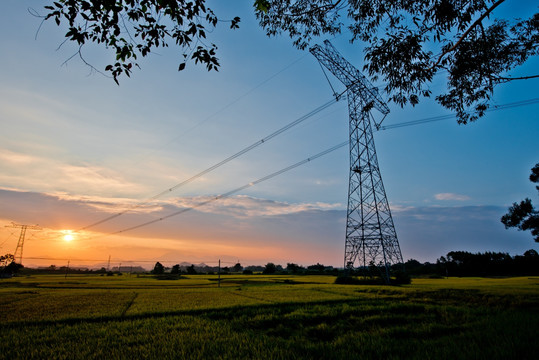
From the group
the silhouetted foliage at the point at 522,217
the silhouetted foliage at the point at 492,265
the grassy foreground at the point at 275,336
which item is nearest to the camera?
the grassy foreground at the point at 275,336

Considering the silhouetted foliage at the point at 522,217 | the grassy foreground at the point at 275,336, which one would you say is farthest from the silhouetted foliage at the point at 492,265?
the grassy foreground at the point at 275,336

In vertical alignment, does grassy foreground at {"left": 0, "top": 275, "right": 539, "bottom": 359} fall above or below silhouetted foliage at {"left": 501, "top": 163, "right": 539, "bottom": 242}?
below

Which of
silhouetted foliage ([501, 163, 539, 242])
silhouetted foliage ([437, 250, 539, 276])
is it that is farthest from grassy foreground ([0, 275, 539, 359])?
silhouetted foliage ([437, 250, 539, 276])

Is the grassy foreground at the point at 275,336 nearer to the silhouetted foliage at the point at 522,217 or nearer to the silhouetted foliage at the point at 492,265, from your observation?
the silhouetted foliage at the point at 522,217

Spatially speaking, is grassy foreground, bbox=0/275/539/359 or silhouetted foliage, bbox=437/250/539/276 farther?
silhouetted foliage, bbox=437/250/539/276

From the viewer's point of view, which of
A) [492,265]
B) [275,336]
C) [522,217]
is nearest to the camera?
[275,336]

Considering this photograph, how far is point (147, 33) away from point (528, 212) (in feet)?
178

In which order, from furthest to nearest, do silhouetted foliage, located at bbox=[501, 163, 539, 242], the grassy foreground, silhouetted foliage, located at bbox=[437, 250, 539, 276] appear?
silhouetted foliage, located at bbox=[437, 250, 539, 276], silhouetted foliage, located at bbox=[501, 163, 539, 242], the grassy foreground

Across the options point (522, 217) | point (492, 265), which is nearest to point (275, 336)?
point (522, 217)

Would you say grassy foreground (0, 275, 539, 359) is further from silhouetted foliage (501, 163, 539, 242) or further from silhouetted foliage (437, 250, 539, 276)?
silhouetted foliage (437, 250, 539, 276)

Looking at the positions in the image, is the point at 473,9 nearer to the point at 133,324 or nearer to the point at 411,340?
the point at 411,340

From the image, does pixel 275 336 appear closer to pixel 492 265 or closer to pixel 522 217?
pixel 522 217

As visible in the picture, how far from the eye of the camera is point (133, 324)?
1118 centimetres

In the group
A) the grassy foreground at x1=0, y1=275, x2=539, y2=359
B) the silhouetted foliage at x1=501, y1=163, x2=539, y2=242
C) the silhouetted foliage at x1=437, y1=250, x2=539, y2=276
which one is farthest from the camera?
the silhouetted foliage at x1=437, y1=250, x2=539, y2=276
